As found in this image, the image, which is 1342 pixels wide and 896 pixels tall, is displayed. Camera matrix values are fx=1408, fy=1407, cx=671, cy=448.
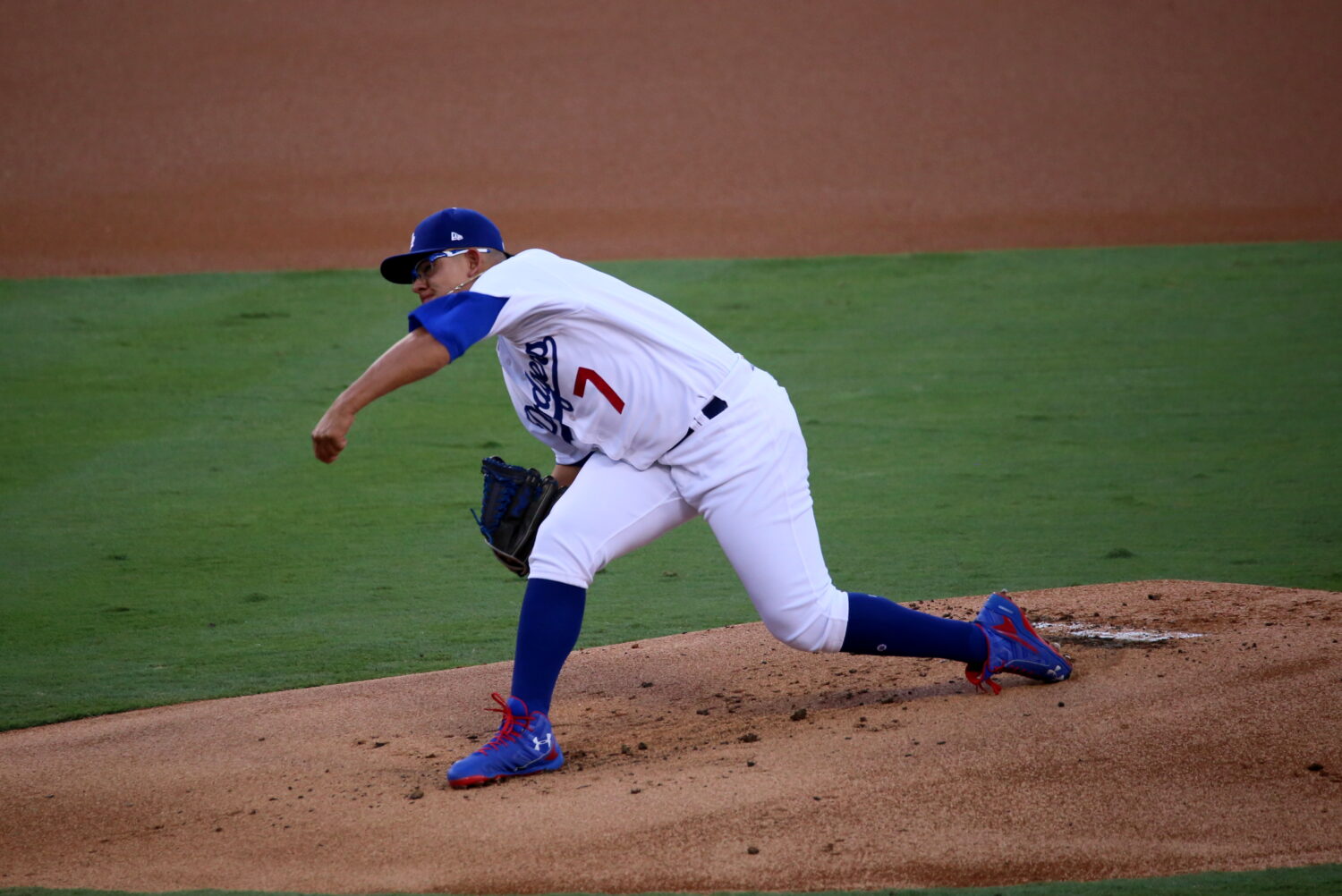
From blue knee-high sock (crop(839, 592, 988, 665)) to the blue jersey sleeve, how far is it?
1092 millimetres

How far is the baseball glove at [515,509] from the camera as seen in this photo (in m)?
3.40

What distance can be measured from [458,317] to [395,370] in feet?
0.57

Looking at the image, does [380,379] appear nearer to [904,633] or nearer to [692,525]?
[904,633]

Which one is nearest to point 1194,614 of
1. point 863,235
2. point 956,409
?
point 956,409

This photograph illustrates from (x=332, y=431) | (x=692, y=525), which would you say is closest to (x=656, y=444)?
(x=332, y=431)

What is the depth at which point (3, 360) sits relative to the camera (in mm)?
9117

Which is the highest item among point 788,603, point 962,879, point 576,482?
point 576,482

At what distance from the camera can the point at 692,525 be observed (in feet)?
21.0

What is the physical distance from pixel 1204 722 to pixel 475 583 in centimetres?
296

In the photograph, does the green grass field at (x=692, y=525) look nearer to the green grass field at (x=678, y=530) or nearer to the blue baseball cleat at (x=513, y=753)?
the green grass field at (x=678, y=530)

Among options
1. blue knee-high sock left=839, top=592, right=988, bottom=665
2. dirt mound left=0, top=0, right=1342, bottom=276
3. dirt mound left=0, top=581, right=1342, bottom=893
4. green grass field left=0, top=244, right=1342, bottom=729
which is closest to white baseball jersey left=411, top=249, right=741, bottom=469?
blue knee-high sock left=839, top=592, right=988, bottom=665

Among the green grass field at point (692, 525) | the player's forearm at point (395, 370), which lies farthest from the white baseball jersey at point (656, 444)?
the green grass field at point (692, 525)

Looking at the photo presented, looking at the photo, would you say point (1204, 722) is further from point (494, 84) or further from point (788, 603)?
point (494, 84)

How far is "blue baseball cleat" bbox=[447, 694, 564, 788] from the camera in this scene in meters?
3.15
